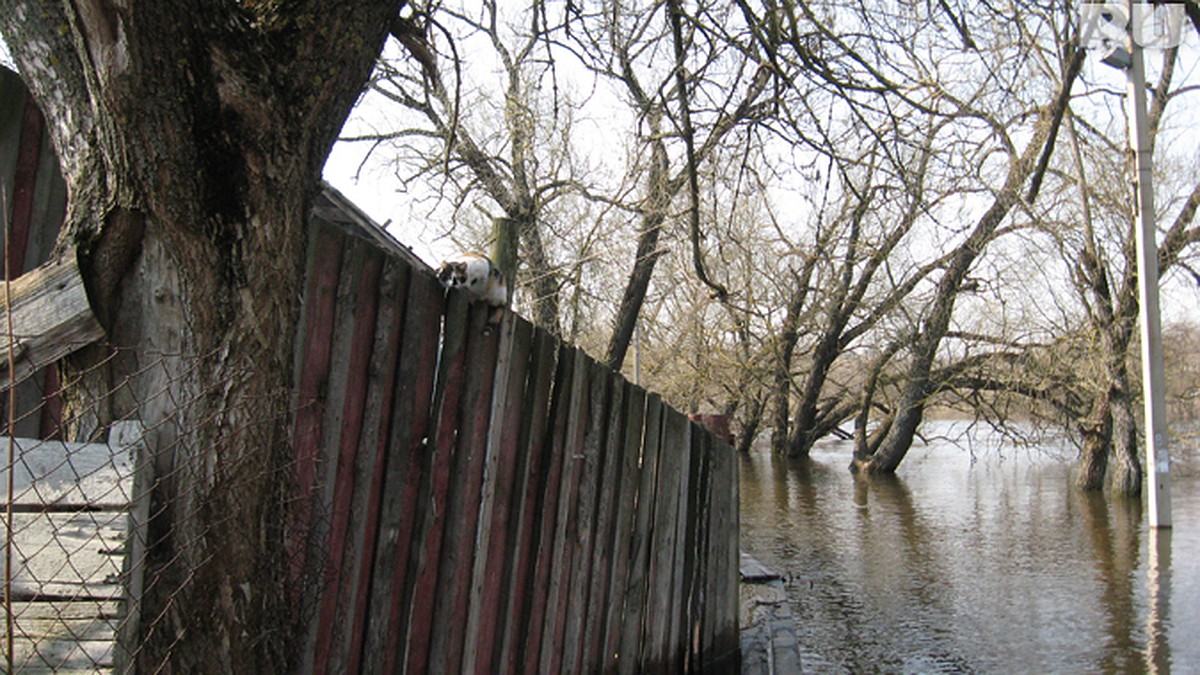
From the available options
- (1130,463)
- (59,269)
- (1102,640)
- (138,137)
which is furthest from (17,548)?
(1130,463)

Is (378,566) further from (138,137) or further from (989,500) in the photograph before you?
(989,500)

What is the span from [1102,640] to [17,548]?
7.92 metres

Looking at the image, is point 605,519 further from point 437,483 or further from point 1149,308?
point 1149,308

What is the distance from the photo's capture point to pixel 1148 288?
501 inches

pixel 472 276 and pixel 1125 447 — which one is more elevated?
pixel 1125 447

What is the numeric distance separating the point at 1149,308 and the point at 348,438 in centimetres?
1221

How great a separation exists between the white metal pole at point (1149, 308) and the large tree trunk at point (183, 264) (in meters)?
12.6

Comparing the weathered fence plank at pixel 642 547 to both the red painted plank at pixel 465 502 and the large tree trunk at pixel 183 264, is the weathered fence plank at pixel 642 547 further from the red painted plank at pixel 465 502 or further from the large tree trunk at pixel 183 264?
the large tree trunk at pixel 183 264

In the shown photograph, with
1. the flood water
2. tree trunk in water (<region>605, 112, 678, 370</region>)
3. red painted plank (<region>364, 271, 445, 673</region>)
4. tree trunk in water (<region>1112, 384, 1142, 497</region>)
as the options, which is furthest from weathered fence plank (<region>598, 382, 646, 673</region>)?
tree trunk in water (<region>1112, 384, 1142, 497</region>)

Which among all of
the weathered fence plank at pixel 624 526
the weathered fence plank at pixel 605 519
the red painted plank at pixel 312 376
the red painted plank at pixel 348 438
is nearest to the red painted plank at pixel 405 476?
the red painted plank at pixel 348 438

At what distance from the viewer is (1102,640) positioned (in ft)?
26.1

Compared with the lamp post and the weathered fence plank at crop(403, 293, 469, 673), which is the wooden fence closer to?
the weathered fence plank at crop(403, 293, 469, 673)

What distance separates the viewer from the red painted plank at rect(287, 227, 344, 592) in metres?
2.69

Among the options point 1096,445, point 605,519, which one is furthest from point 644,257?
point 605,519
